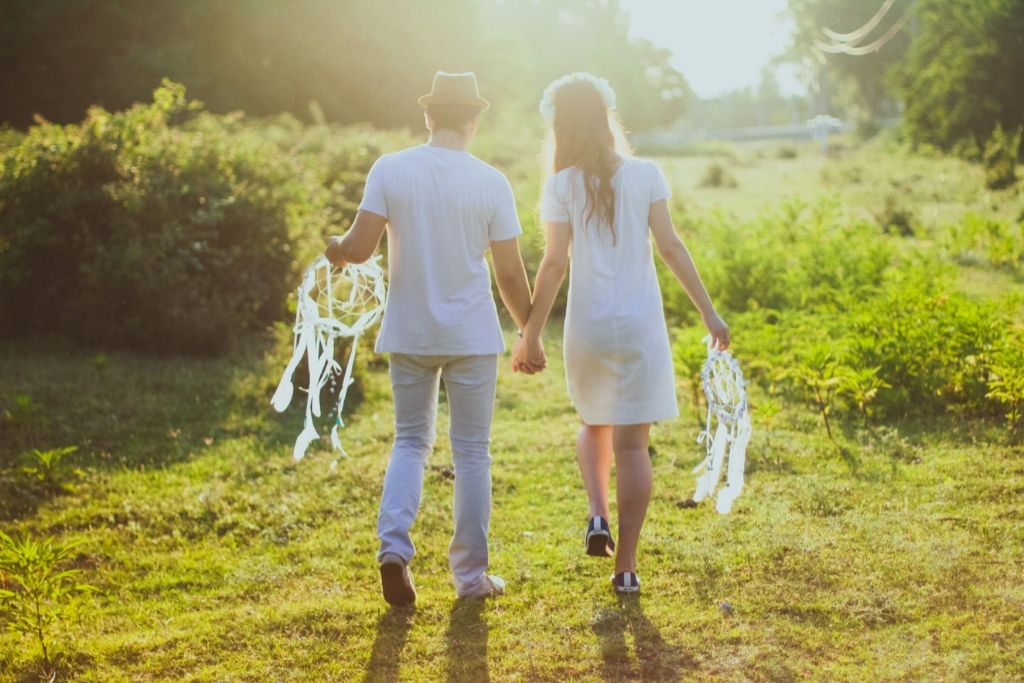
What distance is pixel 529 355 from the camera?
418 cm

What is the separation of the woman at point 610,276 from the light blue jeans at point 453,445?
0.24m

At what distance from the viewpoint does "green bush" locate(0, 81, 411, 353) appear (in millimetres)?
9578

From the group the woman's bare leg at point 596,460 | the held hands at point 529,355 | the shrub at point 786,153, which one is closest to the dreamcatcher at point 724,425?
the woman's bare leg at point 596,460

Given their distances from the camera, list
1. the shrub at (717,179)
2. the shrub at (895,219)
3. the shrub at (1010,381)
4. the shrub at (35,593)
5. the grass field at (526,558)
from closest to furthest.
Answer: the grass field at (526,558), the shrub at (35,593), the shrub at (1010,381), the shrub at (895,219), the shrub at (717,179)

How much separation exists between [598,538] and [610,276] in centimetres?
113

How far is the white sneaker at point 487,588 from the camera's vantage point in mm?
4324

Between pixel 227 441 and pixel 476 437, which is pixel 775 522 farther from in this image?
pixel 227 441

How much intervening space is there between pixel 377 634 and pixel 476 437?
2.75 ft

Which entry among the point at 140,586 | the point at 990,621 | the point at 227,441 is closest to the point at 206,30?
the point at 227,441

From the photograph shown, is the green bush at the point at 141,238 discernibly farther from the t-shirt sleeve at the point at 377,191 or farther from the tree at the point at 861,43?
the tree at the point at 861,43

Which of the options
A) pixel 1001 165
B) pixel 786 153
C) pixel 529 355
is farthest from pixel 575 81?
pixel 786 153

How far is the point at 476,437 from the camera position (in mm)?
4188

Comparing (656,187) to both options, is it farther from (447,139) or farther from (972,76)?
(972,76)

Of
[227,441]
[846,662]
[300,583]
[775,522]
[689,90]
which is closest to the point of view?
[846,662]
